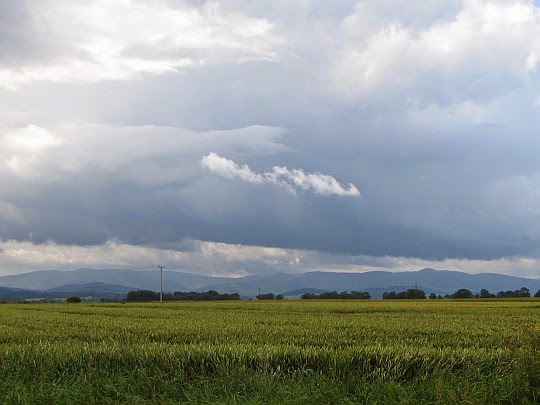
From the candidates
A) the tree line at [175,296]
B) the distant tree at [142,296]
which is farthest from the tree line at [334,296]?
the distant tree at [142,296]

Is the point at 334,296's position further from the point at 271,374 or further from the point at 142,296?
the point at 271,374

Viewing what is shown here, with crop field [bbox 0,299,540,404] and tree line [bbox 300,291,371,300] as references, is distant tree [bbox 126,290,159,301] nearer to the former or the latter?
tree line [bbox 300,291,371,300]

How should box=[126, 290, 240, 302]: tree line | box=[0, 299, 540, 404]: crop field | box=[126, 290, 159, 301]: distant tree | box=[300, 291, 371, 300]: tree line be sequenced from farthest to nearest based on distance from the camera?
box=[126, 290, 159, 301]: distant tree < box=[126, 290, 240, 302]: tree line < box=[300, 291, 371, 300]: tree line < box=[0, 299, 540, 404]: crop field

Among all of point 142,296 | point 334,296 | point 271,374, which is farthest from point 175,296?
point 271,374

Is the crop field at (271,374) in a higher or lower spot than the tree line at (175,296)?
higher

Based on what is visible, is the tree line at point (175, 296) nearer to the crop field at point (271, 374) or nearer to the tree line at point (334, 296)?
the tree line at point (334, 296)

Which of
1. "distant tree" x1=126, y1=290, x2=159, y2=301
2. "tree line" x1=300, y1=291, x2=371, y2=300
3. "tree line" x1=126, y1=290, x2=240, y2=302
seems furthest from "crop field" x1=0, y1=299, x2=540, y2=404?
"distant tree" x1=126, y1=290, x2=159, y2=301

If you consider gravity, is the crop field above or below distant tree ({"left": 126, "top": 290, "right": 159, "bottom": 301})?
above

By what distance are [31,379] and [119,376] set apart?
2.10 m

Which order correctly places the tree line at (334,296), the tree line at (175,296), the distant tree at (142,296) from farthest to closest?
the distant tree at (142,296), the tree line at (175,296), the tree line at (334,296)

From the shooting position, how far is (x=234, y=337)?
19.3m

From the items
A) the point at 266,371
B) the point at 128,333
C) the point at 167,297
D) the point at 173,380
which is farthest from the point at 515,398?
the point at 167,297

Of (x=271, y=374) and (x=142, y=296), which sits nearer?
(x=271, y=374)

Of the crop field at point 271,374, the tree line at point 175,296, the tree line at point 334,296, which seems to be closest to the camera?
the crop field at point 271,374
